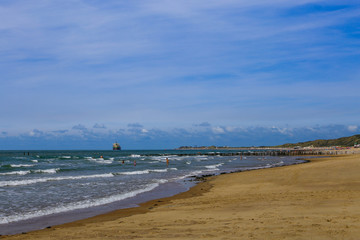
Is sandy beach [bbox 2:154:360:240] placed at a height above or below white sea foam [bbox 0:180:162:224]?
above

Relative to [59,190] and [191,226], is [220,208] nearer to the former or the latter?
[191,226]

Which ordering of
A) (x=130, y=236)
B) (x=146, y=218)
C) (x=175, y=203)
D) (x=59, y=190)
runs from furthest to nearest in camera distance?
(x=59, y=190), (x=175, y=203), (x=146, y=218), (x=130, y=236)

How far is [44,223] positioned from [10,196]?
27.0 feet

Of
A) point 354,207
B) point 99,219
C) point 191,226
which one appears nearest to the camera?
point 191,226

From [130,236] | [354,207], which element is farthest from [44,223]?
[354,207]

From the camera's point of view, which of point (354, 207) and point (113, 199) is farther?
point (113, 199)

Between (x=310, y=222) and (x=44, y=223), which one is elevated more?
(x=310, y=222)

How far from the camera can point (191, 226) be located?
9211 millimetres

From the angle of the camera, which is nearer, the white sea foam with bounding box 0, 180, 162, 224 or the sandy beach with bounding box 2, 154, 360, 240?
the sandy beach with bounding box 2, 154, 360, 240

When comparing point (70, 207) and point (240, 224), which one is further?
point (70, 207)

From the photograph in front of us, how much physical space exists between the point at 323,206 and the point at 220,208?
11.7ft

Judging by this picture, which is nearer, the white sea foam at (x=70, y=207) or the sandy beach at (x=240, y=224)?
the sandy beach at (x=240, y=224)

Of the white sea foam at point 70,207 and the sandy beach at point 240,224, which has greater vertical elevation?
the sandy beach at point 240,224

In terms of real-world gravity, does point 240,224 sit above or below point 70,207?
above
